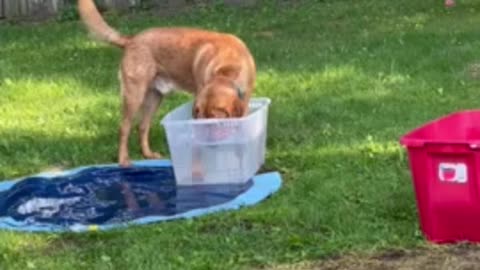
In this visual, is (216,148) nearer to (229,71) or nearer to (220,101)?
(220,101)

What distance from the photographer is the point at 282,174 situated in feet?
22.0

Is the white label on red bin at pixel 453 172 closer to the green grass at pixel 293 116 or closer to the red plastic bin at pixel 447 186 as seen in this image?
the red plastic bin at pixel 447 186

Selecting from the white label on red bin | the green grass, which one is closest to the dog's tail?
the green grass

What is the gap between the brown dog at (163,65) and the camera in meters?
6.93

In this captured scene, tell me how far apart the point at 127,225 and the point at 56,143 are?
7.31 feet

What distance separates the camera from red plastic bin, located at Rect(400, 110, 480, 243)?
4.88 m

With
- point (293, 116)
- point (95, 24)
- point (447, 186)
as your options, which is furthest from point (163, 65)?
point (447, 186)

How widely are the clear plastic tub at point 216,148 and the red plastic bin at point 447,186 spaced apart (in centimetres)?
142

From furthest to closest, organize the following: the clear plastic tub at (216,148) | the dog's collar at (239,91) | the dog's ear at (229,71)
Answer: the dog's ear at (229,71), the dog's collar at (239,91), the clear plastic tub at (216,148)

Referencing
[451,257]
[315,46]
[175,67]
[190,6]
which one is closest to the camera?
[451,257]

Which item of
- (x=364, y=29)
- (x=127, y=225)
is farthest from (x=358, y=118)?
(x=364, y=29)

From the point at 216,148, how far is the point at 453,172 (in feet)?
6.17

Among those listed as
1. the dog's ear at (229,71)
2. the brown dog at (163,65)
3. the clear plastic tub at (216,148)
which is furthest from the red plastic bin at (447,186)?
the brown dog at (163,65)

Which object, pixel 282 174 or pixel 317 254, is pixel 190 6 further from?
pixel 317 254
